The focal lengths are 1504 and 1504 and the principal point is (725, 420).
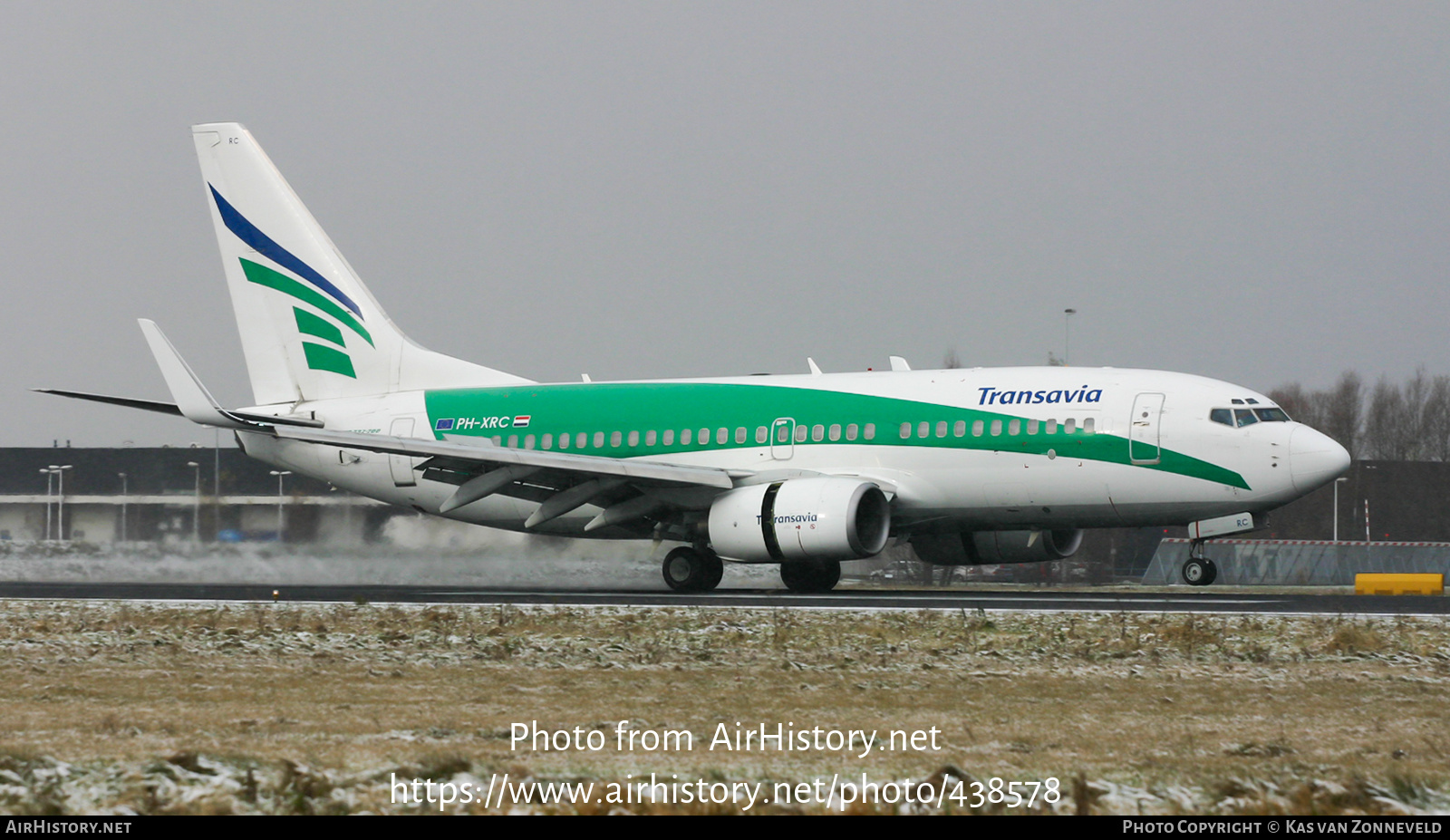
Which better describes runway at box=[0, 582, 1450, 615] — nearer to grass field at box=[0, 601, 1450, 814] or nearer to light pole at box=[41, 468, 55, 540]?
grass field at box=[0, 601, 1450, 814]

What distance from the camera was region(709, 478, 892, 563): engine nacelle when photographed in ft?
79.4

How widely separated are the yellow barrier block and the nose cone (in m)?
7.32

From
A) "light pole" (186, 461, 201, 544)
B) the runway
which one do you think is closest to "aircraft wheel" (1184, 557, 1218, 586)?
the runway

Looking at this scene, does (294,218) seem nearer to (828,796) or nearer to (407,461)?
(407,461)

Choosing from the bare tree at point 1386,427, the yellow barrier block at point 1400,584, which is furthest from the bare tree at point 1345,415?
the yellow barrier block at point 1400,584

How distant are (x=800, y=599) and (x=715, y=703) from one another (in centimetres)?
1176

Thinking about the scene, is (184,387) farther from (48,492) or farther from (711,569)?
(48,492)

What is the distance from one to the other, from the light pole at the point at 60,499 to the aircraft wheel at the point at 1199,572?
85.3 ft

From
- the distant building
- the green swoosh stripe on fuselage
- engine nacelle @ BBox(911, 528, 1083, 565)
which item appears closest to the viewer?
the green swoosh stripe on fuselage

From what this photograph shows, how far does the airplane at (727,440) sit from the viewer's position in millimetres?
24125

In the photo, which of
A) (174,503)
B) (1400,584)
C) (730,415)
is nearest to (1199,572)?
(730,415)

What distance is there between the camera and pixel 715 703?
11445mm

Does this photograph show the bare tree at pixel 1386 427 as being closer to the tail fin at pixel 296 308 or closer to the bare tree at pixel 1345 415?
the bare tree at pixel 1345 415
